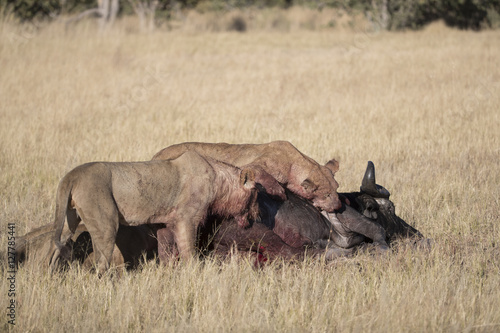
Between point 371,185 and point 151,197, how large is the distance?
6.89ft

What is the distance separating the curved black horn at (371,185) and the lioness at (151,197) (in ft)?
4.00

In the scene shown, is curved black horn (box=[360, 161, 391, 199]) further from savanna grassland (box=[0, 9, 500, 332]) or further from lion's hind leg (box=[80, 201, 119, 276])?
lion's hind leg (box=[80, 201, 119, 276])

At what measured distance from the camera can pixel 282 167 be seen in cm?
524

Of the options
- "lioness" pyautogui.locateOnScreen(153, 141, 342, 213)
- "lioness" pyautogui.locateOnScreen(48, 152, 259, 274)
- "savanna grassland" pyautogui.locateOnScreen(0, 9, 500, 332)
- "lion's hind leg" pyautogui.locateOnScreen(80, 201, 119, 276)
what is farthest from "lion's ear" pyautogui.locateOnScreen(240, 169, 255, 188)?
"lion's hind leg" pyautogui.locateOnScreen(80, 201, 119, 276)

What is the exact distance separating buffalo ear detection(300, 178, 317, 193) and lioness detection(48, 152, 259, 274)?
607mm

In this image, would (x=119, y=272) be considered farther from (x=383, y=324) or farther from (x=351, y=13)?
(x=351, y=13)

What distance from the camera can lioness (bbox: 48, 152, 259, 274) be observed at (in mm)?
3836

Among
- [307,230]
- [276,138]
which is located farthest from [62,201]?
[276,138]

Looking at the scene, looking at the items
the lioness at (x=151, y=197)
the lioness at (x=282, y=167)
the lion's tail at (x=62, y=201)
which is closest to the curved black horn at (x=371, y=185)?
the lioness at (x=282, y=167)

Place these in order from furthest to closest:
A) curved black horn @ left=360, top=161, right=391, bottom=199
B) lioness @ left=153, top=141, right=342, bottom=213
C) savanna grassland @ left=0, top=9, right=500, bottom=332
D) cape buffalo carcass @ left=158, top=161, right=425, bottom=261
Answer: curved black horn @ left=360, top=161, right=391, bottom=199 < lioness @ left=153, top=141, right=342, bottom=213 < cape buffalo carcass @ left=158, top=161, right=425, bottom=261 < savanna grassland @ left=0, top=9, right=500, bottom=332

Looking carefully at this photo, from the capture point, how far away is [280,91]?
42.7ft

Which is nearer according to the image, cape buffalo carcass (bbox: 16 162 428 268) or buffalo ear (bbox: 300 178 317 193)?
cape buffalo carcass (bbox: 16 162 428 268)

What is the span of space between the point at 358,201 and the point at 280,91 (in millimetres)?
7821

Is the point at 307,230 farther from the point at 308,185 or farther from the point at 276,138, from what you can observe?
the point at 276,138
